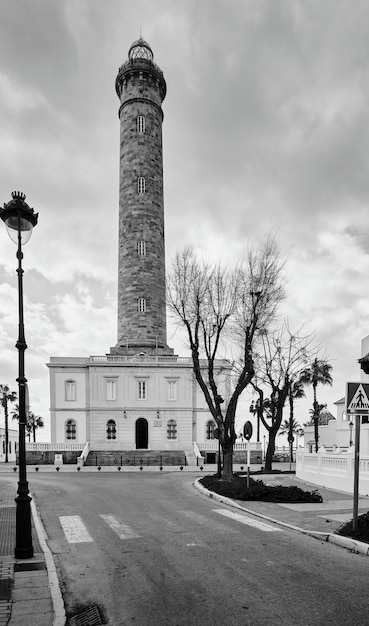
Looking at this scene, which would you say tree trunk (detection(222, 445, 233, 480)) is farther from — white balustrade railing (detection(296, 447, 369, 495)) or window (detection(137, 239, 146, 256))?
window (detection(137, 239, 146, 256))

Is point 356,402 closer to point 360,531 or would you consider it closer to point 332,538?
point 360,531

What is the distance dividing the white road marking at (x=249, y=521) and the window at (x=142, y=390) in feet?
117

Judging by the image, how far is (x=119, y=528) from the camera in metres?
11.4

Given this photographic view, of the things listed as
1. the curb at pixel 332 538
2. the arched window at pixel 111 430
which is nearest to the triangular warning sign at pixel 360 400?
the curb at pixel 332 538

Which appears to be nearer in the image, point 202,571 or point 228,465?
point 202,571

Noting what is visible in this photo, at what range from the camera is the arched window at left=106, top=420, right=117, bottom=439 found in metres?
48.6

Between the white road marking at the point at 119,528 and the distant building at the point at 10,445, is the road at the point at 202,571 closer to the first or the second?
the white road marking at the point at 119,528

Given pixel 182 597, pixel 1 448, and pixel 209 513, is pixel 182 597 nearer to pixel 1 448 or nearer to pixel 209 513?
pixel 209 513

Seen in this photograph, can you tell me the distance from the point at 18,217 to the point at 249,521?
897cm

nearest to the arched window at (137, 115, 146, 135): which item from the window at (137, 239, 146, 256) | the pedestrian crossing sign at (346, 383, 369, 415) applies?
the window at (137, 239, 146, 256)

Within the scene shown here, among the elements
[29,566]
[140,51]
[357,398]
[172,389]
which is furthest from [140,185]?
[29,566]

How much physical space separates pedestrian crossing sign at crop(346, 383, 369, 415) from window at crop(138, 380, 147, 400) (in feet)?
133

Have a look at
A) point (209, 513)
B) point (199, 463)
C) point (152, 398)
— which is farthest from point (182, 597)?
point (152, 398)

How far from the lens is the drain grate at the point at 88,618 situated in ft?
19.6
